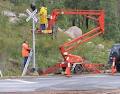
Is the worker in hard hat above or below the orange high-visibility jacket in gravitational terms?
above

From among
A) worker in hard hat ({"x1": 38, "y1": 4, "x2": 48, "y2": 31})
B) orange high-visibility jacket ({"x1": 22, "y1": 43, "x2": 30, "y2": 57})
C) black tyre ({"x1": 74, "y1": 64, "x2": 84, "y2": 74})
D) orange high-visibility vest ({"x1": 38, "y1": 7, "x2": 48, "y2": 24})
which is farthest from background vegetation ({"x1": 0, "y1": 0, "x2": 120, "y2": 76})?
orange high-visibility vest ({"x1": 38, "y1": 7, "x2": 48, "y2": 24})

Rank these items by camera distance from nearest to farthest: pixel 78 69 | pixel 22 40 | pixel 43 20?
pixel 78 69, pixel 43 20, pixel 22 40

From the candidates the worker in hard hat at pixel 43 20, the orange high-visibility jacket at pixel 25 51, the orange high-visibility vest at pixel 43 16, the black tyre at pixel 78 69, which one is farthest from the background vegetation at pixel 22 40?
the orange high-visibility vest at pixel 43 16

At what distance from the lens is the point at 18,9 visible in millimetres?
42656

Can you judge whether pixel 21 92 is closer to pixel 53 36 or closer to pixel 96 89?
pixel 96 89

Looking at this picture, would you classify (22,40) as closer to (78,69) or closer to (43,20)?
(43,20)

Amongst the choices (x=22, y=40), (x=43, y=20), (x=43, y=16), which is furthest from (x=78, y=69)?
(x=22, y=40)

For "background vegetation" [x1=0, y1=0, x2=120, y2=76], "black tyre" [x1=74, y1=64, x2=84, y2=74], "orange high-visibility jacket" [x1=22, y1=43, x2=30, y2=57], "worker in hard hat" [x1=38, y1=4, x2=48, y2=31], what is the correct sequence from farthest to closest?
"background vegetation" [x1=0, y1=0, x2=120, y2=76] < "worker in hard hat" [x1=38, y1=4, x2=48, y2=31] < "black tyre" [x1=74, y1=64, x2=84, y2=74] < "orange high-visibility jacket" [x1=22, y1=43, x2=30, y2=57]

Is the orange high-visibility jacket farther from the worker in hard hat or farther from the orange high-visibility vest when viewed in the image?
the orange high-visibility vest

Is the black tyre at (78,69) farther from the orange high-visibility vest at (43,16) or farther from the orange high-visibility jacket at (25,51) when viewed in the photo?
the orange high-visibility vest at (43,16)

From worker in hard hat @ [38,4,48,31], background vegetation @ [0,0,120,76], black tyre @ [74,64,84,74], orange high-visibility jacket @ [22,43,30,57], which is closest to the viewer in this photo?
orange high-visibility jacket @ [22,43,30,57]

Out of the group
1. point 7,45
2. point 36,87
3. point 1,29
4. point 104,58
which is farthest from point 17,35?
point 36,87

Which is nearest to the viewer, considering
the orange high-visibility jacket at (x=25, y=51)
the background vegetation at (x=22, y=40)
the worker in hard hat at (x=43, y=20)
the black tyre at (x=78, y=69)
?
the orange high-visibility jacket at (x=25, y=51)

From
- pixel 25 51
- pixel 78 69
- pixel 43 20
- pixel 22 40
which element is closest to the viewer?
pixel 25 51
